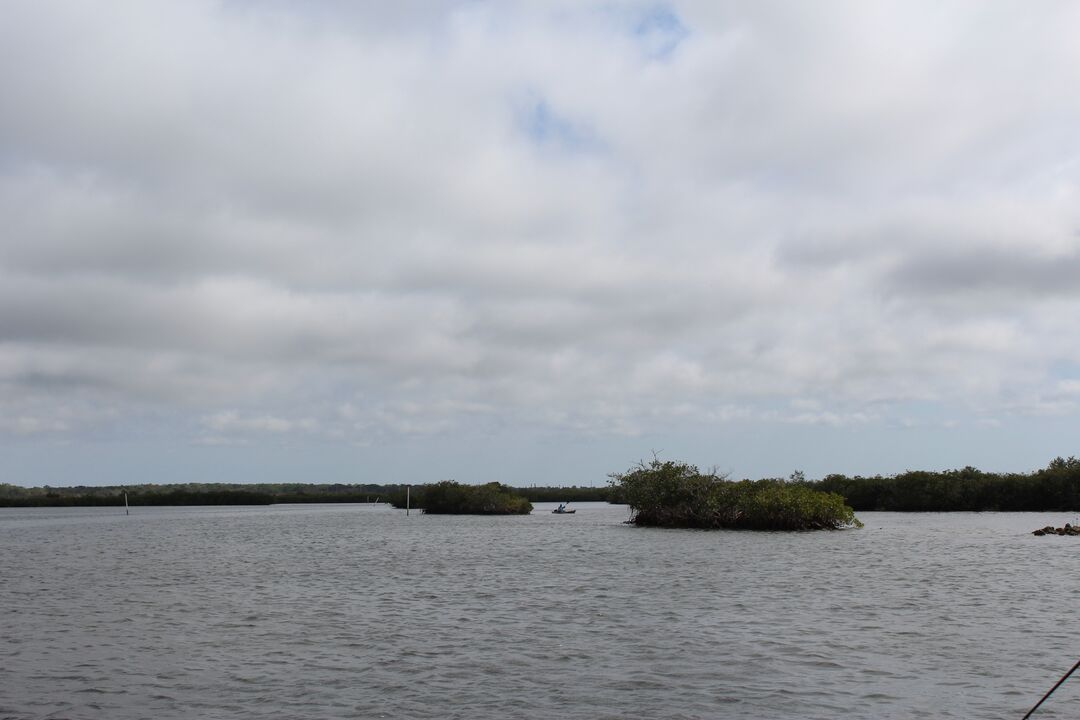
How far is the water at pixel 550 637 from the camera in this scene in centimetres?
1584

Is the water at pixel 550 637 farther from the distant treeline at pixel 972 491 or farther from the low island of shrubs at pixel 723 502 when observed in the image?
the distant treeline at pixel 972 491

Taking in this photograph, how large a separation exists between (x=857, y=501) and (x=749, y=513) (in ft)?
224

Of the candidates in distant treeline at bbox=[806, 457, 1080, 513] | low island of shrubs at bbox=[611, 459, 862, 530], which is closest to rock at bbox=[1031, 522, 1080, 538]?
low island of shrubs at bbox=[611, 459, 862, 530]

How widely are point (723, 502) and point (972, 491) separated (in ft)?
214

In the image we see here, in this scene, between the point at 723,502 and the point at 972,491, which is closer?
the point at 723,502

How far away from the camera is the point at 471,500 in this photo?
121m

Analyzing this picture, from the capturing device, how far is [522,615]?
25969 mm

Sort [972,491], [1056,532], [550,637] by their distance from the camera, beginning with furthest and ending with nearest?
[972,491], [1056,532], [550,637]

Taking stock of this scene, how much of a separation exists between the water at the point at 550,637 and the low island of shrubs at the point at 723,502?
19357 mm

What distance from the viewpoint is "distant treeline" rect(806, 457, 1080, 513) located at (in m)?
111

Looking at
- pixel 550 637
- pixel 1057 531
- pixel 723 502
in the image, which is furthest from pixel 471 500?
A: pixel 550 637

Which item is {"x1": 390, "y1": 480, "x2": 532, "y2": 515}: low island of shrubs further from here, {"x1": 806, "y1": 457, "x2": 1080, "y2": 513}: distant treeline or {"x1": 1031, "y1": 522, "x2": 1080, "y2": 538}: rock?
{"x1": 1031, "y1": 522, "x2": 1080, "y2": 538}: rock

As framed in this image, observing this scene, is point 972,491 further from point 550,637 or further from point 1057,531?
point 550,637

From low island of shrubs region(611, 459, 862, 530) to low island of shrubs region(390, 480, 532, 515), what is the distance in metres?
46.1
